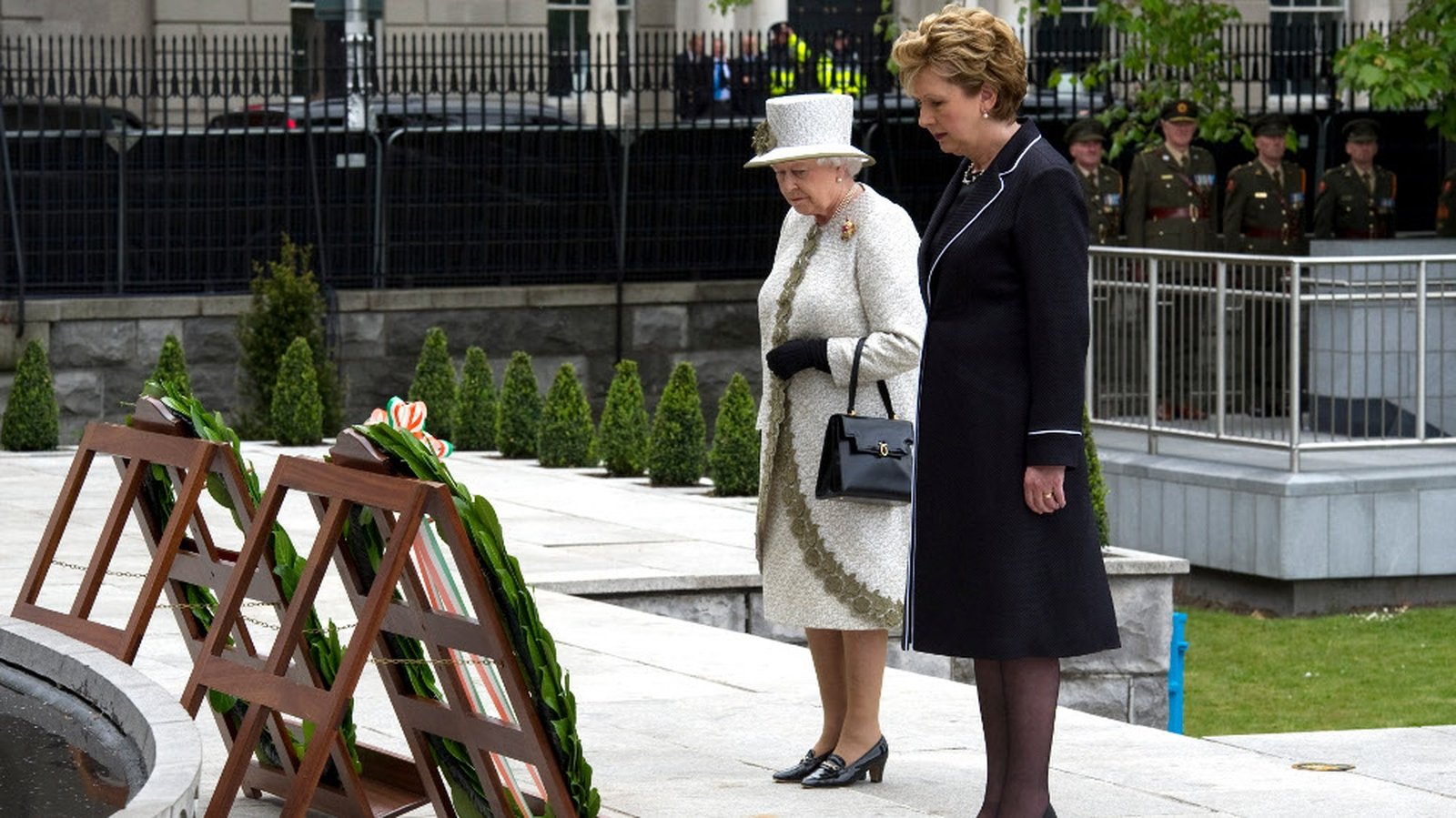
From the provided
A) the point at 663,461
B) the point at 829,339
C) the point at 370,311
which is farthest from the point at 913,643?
the point at 370,311

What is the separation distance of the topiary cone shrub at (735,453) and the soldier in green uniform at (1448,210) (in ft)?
19.7

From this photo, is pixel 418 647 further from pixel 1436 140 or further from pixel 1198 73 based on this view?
pixel 1436 140

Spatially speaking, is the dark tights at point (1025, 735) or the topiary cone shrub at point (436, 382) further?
the topiary cone shrub at point (436, 382)

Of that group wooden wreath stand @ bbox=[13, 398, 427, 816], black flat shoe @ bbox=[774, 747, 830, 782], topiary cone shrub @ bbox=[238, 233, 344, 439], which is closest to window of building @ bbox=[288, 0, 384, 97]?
topiary cone shrub @ bbox=[238, 233, 344, 439]

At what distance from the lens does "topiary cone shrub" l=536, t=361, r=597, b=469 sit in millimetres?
15680

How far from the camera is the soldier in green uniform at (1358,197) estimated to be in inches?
748

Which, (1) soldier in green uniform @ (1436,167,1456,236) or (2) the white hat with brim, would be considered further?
(1) soldier in green uniform @ (1436,167,1456,236)

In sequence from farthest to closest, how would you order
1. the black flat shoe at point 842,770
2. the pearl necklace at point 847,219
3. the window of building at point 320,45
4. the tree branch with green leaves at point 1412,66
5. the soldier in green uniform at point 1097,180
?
the window of building at point 320,45 < the soldier in green uniform at point 1097,180 < the tree branch with green leaves at point 1412,66 < the pearl necklace at point 847,219 < the black flat shoe at point 842,770

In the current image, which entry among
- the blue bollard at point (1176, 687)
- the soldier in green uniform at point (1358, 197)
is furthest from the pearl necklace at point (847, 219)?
the soldier in green uniform at point (1358, 197)

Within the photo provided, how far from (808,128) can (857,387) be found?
0.70m

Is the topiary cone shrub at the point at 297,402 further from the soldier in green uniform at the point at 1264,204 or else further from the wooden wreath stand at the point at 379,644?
the wooden wreath stand at the point at 379,644

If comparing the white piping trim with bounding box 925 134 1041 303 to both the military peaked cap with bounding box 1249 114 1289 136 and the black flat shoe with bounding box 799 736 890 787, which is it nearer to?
the black flat shoe with bounding box 799 736 890 787

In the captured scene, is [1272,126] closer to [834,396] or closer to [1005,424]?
[834,396]

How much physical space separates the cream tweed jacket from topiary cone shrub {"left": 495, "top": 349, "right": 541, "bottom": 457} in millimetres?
9042
